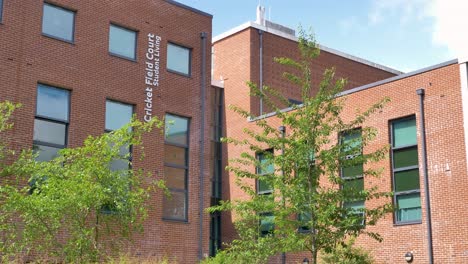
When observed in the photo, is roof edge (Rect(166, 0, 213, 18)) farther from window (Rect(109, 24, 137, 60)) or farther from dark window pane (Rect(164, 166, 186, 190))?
dark window pane (Rect(164, 166, 186, 190))

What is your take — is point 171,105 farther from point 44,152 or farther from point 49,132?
point 44,152

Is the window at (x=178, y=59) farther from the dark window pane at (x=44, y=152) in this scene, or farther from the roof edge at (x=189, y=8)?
the dark window pane at (x=44, y=152)

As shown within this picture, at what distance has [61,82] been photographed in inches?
850

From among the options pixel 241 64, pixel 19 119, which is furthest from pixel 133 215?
pixel 241 64

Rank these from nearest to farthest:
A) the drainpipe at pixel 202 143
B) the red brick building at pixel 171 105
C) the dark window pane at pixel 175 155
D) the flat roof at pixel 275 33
→ the red brick building at pixel 171 105
the dark window pane at pixel 175 155
the drainpipe at pixel 202 143
the flat roof at pixel 275 33

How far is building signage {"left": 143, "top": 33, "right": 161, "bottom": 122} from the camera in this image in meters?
23.8

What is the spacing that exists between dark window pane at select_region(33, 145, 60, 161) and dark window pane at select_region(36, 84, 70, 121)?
106cm

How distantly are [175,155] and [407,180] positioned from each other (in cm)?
828

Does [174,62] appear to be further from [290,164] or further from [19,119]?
[290,164]

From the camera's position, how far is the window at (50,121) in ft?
68.4

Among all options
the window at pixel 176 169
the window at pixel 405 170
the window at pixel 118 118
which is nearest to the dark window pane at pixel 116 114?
the window at pixel 118 118

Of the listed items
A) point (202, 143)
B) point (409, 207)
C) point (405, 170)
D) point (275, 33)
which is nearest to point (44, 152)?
point (202, 143)

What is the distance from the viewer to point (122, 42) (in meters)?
23.8

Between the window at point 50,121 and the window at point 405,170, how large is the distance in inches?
424
